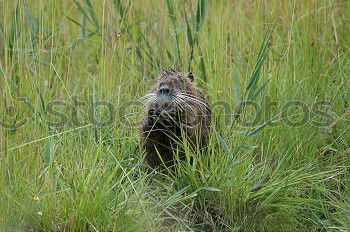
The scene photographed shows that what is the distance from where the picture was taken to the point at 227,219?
3762 millimetres

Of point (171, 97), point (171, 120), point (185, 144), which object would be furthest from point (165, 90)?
point (185, 144)

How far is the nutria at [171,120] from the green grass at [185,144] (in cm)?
11

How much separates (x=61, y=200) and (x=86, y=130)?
883 millimetres

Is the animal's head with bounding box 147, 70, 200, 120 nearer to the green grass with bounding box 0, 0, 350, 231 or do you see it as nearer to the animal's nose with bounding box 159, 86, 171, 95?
the animal's nose with bounding box 159, 86, 171, 95

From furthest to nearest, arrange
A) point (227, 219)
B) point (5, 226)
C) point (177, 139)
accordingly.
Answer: point (177, 139), point (227, 219), point (5, 226)

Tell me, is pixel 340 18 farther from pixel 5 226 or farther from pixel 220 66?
pixel 5 226

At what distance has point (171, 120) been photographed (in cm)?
404

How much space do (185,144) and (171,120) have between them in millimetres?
280

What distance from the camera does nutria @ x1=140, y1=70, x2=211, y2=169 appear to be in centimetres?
398

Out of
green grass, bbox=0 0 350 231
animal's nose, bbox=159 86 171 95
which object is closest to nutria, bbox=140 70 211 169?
animal's nose, bbox=159 86 171 95

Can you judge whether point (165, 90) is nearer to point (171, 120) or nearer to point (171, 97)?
point (171, 97)

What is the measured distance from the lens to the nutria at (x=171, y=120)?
13.0 feet

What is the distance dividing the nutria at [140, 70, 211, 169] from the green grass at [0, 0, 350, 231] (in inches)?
4.2

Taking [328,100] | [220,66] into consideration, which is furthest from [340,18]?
[220,66]
